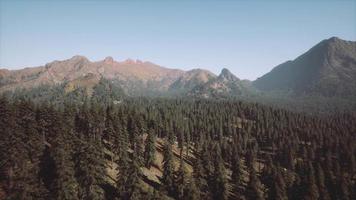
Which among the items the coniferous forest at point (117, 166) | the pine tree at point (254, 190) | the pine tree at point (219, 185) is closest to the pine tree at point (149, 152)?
the coniferous forest at point (117, 166)

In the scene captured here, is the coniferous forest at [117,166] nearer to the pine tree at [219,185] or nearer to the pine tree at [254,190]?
the pine tree at [219,185]

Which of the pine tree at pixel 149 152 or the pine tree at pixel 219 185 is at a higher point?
the pine tree at pixel 149 152

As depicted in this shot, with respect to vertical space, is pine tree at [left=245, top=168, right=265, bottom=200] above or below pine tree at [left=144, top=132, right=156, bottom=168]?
below

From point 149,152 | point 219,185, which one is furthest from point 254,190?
point 149,152

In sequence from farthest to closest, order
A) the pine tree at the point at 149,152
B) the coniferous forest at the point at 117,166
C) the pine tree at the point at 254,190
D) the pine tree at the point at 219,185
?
1. the pine tree at the point at 149,152
2. the pine tree at the point at 219,185
3. the pine tree at the point at 254,190
4. the coniferous forest at the point at 117,166

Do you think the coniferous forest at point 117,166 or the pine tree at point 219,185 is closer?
the coniferous forest at point 117,166

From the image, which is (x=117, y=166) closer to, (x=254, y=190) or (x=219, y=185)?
(x=219, y=185)

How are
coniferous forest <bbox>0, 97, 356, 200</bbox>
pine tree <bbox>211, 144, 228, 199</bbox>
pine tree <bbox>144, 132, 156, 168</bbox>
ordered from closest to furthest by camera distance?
coniferous forest <bbox>0, 97, 356, 200</bbox>
pine tree <bbox>211, 144, 228, 199</bbox>
pine tree <bbox>144, 132, 156, 168</bbox>

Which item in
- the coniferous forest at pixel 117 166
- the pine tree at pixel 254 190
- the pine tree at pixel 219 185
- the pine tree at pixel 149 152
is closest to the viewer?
the coniferous forest at pixel 117 166

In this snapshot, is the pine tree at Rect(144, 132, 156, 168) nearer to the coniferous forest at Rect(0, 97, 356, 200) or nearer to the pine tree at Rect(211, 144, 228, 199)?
the coniferous forest at Rect(0, 97, 356, 200)

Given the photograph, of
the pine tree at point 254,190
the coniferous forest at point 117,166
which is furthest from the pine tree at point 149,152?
the pine tree at point 254,190

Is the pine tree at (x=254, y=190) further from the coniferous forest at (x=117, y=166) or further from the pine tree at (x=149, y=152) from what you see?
the pine tree at (x=149, y=152)

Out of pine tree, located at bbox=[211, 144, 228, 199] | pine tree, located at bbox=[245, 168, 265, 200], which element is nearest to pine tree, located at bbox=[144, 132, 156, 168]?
pine tree, located at bbox=[211, 144, 228, 199]
